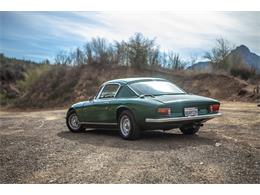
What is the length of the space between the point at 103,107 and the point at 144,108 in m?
1.32

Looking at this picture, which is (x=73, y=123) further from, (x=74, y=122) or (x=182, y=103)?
(x=182, y=103)

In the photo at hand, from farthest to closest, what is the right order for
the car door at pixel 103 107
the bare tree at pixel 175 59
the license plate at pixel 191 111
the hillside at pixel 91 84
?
1. the hillside at pixel 91 84
2. the bare tree at pixel 175 59
3. the car door at pixel 103 107
4. the license plate at pixel 191 111

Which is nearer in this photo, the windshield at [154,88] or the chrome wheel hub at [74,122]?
the windshield at [154,88]

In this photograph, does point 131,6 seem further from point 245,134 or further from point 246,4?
point 245,134

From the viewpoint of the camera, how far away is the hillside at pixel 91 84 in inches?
724

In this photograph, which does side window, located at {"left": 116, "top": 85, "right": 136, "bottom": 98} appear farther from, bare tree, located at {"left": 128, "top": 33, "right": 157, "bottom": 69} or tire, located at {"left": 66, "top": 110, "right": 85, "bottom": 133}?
bare tree, located at {"left": 128, "top": 33, "right": 157, "bottom": 69}

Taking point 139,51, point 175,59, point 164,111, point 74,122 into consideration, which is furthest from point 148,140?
point 139,51

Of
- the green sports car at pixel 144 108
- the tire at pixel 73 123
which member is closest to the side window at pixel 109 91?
the green sports car at pixel 144 108

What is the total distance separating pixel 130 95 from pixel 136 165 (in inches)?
86.5

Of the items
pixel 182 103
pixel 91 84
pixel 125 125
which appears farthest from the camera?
pixel 91 84

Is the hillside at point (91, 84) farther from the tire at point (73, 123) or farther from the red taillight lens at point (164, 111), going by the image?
the red taillight lens at point (164, 111)

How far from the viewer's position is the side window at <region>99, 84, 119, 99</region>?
8.06m

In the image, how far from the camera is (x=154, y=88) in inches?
302

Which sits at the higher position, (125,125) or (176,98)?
(176,98)
